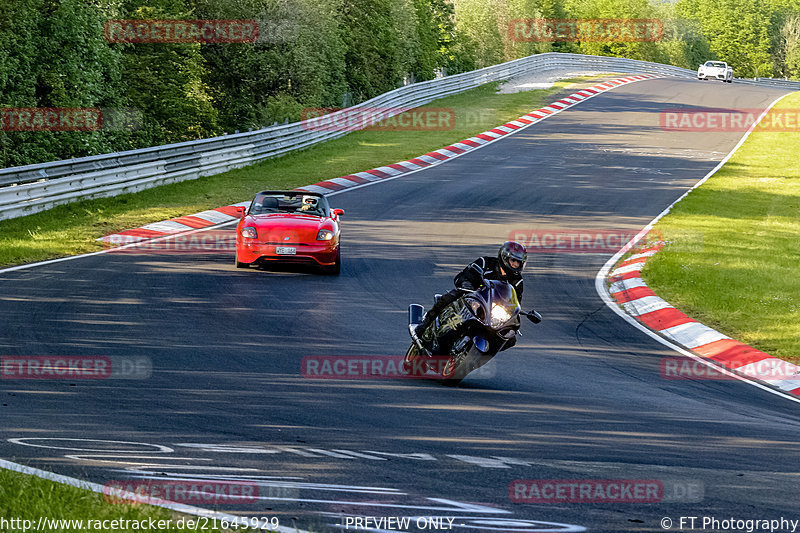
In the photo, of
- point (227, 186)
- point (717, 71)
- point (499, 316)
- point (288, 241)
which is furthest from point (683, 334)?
point (717, 71)

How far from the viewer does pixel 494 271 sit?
30.8 feet

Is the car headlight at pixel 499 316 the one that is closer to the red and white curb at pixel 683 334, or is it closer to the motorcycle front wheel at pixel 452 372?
the motorcycle front wheel at pixel 452 372

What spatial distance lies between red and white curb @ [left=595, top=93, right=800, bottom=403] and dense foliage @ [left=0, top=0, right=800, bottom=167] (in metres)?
17.5

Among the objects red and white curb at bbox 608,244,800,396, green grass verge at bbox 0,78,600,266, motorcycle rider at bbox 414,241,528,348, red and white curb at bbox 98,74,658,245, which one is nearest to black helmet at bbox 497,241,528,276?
motorcycle rider at bbox 414,241,528,348

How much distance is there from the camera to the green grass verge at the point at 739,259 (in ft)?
42.6

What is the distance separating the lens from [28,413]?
7.62 metres

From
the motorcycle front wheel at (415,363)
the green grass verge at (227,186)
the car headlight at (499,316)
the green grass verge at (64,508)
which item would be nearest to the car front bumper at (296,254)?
the green grass verge at (227,186)

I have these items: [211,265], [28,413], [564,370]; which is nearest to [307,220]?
[211,265]

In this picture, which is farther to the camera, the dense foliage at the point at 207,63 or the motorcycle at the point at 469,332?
the dense foliage at the point at 207,63

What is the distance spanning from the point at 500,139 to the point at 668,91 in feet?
67.2

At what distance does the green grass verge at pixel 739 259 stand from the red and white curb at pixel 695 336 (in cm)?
21

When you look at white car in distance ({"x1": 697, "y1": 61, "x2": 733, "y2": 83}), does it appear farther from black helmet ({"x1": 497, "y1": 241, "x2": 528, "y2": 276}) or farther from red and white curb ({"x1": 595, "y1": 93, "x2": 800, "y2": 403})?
black helmet ({"x1": 497, "y1": 241, "x2": 528, "y2": 276})

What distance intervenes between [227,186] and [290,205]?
29.1 ft

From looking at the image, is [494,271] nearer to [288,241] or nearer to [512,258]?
[512,258]
